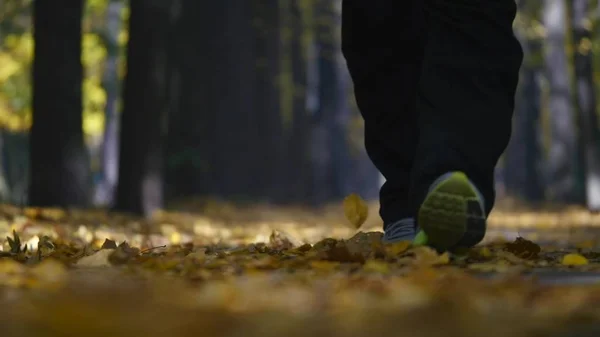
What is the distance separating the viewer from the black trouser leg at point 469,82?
13.6 feet

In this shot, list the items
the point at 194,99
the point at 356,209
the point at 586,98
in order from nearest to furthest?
1. the point at 356,209
2. the point at 194,99
3. the point at 586,98

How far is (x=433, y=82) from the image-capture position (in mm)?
4246

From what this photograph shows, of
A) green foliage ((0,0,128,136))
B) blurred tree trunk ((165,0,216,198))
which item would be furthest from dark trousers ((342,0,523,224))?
green foliage ((0,0,128,136))

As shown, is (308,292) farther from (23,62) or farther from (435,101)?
(23,62)

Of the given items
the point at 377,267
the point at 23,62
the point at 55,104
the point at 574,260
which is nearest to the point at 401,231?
the point at 574,260

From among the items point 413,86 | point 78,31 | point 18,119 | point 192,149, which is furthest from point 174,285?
point 18,119

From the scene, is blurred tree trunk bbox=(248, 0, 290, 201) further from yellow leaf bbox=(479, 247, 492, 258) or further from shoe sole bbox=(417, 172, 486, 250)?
shoe sole bbox=(417, 172, 486, 250)

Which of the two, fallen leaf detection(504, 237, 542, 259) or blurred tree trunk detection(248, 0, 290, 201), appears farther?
blurred tree trunk detection(248, 0, 290, 201)

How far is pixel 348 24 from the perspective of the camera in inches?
184

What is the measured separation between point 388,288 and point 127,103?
34.8 feet

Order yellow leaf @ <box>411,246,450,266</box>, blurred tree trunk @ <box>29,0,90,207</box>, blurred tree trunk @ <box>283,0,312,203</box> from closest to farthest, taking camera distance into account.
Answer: yellow leaf @ <box>411,246,450,266</box>, blurred tree trunk @ <box>29,0,90,207</box>, blurred tree trunk @ <box>283,0,312,203</box>

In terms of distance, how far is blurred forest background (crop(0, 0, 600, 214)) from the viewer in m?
11.6

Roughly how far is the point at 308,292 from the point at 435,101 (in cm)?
163

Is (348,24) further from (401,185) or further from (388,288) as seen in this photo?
Answer: (388,288)
